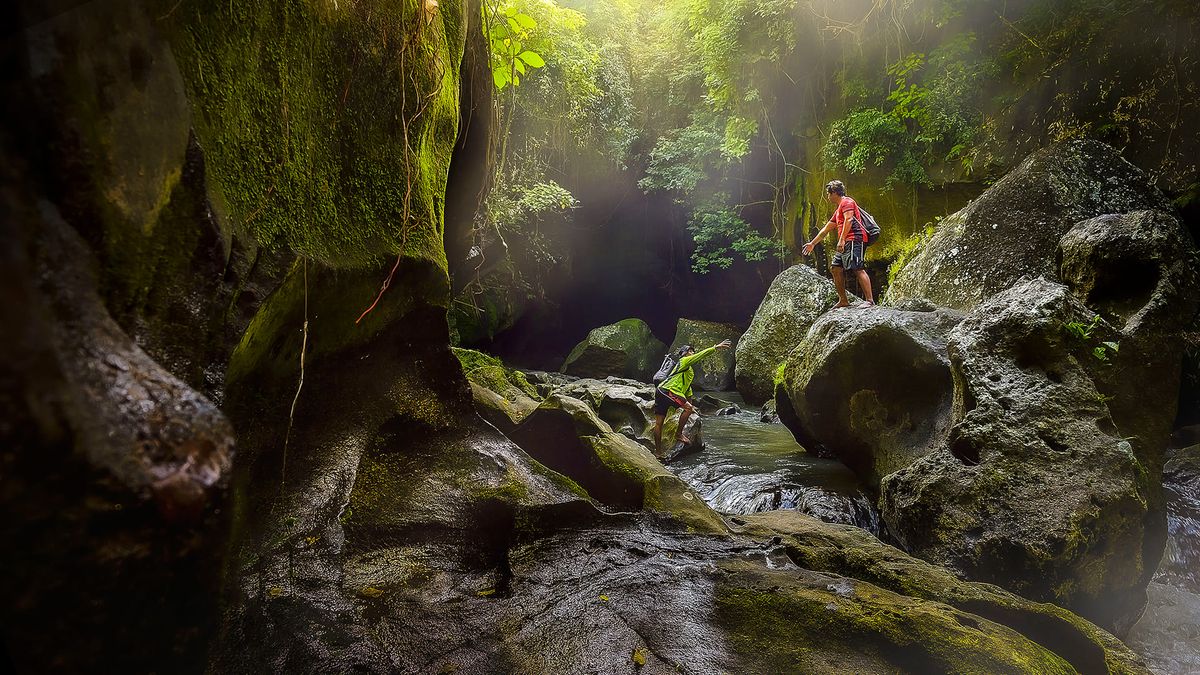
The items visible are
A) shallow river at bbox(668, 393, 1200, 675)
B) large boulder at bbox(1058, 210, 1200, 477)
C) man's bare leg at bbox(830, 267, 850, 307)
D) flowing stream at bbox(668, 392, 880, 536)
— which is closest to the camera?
shallow river at bbox(668, 393, 1200, 675)

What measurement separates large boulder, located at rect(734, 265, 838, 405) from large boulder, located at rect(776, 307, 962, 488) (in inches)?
218

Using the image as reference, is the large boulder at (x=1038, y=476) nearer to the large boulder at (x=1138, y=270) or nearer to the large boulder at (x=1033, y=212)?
the large boulder at (x=1138, y=270)

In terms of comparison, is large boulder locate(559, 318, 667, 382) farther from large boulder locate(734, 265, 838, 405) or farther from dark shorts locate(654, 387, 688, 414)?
dark shorts locate(654, 387, 688, 414)

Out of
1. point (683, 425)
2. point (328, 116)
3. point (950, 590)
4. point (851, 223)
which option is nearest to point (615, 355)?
point (683, 425)

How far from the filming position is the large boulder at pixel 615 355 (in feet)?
60.9

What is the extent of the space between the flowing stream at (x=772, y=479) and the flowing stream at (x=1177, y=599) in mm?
1803

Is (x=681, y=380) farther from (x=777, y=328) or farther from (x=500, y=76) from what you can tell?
(x=500, y=76)

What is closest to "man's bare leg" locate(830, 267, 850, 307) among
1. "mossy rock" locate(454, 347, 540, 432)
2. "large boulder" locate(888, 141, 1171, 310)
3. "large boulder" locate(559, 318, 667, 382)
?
"large boulder" locate(888, 141, 1171, 310)

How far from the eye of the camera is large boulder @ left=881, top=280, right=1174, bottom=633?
343 cm

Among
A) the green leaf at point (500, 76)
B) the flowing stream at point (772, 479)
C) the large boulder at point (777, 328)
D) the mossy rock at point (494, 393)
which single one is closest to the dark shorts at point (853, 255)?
the flowing stream at point (772, 479)

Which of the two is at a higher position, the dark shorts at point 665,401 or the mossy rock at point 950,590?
the dark shorts at point 665,401

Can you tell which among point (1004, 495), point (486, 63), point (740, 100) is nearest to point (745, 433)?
point (1004, 495)

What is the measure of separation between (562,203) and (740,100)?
217 inches

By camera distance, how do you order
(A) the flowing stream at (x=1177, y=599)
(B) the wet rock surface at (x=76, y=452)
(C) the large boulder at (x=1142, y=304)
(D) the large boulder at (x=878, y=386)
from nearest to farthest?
(B) the wet rock surface at (x=76, y=452) < (A) the flowing stream at (x=1177, y=599) < (C) the large boulder at (x=1142, y=304) < (D) the large boulder at (x=878, y=386)
